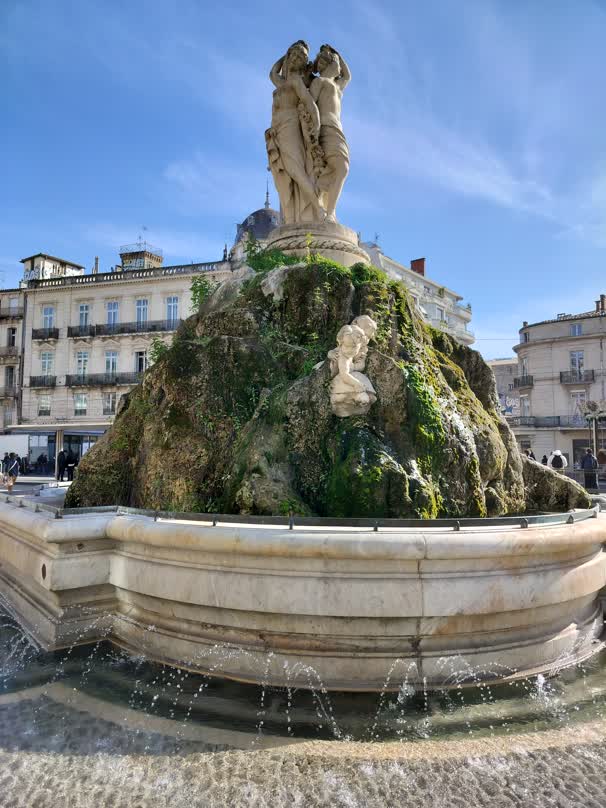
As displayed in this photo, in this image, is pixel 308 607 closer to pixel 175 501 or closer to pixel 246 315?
pixel 175 501

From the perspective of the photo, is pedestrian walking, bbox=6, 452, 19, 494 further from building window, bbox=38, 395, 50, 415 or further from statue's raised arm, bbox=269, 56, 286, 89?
Result: building window, bbox=38, 395, 50, 415

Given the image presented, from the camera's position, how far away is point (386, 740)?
313 cm

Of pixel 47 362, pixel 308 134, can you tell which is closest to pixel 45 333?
pixel 47 362

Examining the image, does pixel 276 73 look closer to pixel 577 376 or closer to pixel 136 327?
pixel 136 327

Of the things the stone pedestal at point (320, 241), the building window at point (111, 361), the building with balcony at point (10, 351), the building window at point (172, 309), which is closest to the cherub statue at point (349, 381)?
the stone pedestal at point (320, 241)

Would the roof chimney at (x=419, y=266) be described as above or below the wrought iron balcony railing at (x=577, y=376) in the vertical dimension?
above

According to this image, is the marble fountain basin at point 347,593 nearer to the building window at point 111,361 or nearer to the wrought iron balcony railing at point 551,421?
the building window at point 111,361

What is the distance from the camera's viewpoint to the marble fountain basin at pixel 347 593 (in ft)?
11.7

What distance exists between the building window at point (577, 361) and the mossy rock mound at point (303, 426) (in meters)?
34.4

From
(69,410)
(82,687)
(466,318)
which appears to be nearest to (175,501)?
(82,687)

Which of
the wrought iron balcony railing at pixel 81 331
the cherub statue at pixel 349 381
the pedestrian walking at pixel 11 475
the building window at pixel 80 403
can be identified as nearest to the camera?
the cherub statue at pixel 349 381

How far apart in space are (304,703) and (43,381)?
34.6 meters

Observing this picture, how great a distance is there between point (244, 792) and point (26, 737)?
1318mm

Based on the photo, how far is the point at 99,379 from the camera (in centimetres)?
3297
